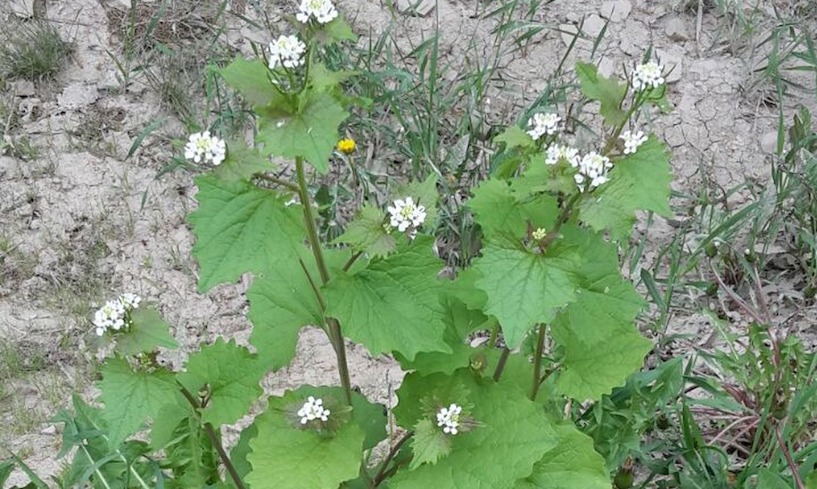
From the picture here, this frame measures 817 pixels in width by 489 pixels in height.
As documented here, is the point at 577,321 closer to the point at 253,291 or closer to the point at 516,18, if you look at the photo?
the point at 253,291

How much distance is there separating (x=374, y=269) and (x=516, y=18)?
3.05 metres

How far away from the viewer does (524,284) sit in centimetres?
199

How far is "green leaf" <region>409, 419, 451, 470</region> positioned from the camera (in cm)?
214

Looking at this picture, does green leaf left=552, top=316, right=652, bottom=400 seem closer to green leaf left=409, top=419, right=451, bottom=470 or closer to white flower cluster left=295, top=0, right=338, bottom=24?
green leaf left=409, top=419, right=451, bottom=470

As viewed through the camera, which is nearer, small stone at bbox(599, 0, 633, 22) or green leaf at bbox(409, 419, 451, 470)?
green leaf at bbox(409, 419, 451, 470)

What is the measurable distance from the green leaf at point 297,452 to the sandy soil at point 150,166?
1416mm

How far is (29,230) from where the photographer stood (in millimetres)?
4297

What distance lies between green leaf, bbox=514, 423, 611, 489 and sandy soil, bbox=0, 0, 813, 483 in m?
1.32

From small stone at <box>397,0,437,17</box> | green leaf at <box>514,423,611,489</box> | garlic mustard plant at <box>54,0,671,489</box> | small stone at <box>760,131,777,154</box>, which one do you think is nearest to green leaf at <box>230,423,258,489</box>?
garlic mustard plant at <box>54,0,671,489</box>

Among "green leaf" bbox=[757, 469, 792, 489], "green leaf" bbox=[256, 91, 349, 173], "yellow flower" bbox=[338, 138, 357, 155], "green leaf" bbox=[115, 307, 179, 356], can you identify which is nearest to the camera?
"green leaf" bbox=[256, 91, 349, 173]

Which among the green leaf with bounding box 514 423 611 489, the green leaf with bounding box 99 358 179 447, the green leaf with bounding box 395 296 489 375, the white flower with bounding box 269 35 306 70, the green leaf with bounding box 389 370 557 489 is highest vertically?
the white flower with bounding box 269 35 306 70

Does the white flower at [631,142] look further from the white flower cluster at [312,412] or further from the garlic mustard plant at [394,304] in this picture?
the white flower cluster at [312,412]

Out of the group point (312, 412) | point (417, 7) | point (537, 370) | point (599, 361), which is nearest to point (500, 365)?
point (537, 370)

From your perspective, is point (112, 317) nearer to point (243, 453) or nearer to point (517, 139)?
point (243, 453)
